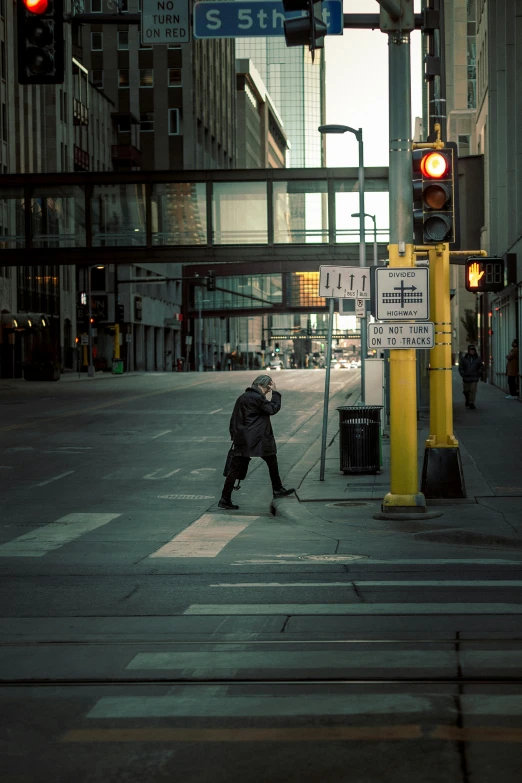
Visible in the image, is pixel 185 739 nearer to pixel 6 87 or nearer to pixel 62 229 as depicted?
pixel 62 229

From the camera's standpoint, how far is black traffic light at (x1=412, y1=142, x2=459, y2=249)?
12.9m

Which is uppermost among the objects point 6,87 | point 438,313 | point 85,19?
point 6,87

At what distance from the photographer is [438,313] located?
1473cm

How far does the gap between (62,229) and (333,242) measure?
12416 mm

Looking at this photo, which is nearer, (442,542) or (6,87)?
(442,542)

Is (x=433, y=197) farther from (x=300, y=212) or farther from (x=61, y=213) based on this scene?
(x=61, y=213)

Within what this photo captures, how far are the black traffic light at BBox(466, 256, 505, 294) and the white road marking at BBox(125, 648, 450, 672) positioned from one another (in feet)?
48.0

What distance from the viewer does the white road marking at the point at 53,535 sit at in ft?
37.1

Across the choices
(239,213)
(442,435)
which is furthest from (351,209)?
(442,435)

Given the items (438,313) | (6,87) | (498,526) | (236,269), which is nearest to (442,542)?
(498,526)

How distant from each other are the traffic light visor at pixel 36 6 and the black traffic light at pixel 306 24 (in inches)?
117

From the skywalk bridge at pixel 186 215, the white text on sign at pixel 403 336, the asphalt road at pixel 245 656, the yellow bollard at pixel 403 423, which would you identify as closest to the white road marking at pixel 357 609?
the asphalt road at pixel 245 656

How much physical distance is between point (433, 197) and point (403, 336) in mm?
1616

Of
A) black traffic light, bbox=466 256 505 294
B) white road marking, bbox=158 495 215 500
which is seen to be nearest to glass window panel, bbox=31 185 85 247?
black traffic light, bbox=466 256 505 294
